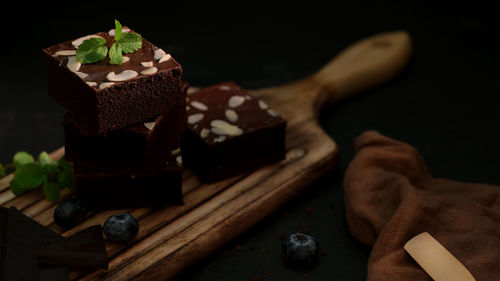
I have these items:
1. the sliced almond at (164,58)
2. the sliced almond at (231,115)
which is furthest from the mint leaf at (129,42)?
the sliced almond at (231,115)

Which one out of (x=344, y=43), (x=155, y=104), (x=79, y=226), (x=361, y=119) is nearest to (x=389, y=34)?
(x=344, y=43)

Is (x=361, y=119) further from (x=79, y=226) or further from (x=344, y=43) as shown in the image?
(x=79, y=226)

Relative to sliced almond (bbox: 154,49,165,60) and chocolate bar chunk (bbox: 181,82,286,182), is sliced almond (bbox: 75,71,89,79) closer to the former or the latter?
sliced almond (bbox: 154,49,165,60)

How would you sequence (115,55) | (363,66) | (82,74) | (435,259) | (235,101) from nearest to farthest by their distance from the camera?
1. (435,259)
2. (82,74)
3. (115,55)
4. (235,101)
5. (363,66)

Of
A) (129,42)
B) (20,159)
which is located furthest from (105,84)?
(20,159)

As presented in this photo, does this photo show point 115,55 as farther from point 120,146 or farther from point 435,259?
point 435,259

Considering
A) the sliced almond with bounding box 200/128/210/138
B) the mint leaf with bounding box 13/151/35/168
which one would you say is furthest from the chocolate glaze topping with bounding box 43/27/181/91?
the mint leaf with bounding box 13/151/35/168
